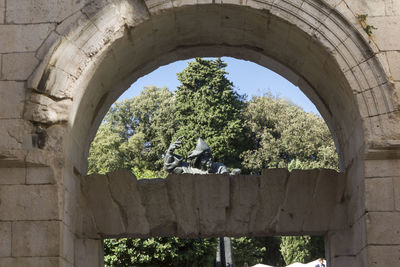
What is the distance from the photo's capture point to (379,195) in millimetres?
6262

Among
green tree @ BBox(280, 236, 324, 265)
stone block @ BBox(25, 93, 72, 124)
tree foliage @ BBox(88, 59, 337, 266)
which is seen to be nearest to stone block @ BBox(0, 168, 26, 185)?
stone block @ BBox(25, 93, 72, 124)

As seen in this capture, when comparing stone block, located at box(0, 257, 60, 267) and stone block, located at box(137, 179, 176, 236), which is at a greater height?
stone block, located at box(137, 179, 176, 236)

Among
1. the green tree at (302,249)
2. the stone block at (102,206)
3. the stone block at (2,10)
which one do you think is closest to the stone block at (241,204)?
the stone block at (102,206)

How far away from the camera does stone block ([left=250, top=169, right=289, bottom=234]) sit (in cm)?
777

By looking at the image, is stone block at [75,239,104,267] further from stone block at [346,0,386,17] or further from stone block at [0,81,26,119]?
stone block at [346,0,386,17]

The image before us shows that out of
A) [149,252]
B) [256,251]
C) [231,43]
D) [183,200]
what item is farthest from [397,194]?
[256,251]

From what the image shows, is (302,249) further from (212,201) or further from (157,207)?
(157,207)

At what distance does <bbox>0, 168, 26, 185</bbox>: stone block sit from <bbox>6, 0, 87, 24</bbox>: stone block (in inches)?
61.2

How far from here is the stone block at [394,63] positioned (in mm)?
6461

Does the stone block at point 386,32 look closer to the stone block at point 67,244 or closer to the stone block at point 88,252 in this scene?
the stone block at point 67,244

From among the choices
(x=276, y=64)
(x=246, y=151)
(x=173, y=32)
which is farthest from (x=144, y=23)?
(x=246, y=151)

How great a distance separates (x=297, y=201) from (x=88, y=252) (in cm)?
254

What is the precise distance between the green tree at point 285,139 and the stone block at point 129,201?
22.5 metres

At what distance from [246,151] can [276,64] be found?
24.8 meters
